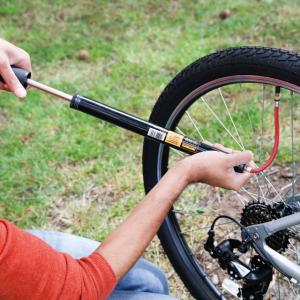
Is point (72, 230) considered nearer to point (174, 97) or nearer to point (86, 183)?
point (86, 183)

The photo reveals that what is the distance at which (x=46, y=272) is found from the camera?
78 cm

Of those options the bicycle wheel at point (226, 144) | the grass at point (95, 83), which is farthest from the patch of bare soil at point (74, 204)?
the bicycle wheel at point (226, 144)

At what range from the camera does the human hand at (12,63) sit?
3.11 ft

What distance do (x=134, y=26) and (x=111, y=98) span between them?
123 centimetres

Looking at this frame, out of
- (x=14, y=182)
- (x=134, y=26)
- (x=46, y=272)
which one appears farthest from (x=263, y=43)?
(x=46, y=272)

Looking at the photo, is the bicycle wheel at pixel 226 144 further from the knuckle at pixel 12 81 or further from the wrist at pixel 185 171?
the knuckle at pixel 12 81

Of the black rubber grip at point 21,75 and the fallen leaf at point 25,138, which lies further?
the fallen leaf at point 25,138

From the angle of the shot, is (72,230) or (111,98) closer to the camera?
(72,230)

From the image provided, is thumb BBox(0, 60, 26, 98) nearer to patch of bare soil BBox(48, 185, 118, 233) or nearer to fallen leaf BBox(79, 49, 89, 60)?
patch of bare soil BBox(48, 185, 118, 233)

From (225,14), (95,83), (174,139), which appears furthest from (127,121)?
(225,14)

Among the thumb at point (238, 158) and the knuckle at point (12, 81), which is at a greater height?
the thumb at point (238, 158)

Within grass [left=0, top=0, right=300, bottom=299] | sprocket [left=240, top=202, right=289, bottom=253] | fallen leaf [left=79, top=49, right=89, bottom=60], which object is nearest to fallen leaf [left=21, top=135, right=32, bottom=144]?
grass [left=0, top=0, right=300, bottom=299]

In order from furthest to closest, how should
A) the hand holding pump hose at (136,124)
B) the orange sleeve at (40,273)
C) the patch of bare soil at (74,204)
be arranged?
the patch of bare soil at (74,204) → the hand holding pump hose at (136,124) → the orange sleeve at (40,273)

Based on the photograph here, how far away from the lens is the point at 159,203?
924mm
